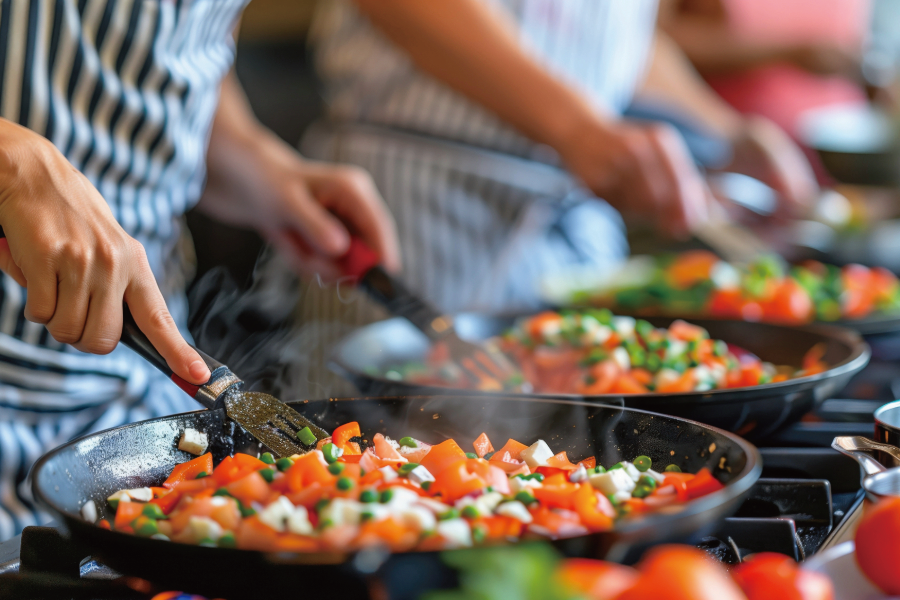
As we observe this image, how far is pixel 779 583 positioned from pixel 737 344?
101 cm

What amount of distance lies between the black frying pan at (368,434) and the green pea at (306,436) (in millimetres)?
56

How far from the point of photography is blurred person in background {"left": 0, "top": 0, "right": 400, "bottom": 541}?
0.82 m

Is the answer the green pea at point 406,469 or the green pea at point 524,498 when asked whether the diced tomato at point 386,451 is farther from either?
the green pea at point 524,498

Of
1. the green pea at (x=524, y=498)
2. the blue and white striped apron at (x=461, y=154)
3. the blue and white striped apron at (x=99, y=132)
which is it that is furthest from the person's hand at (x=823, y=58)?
the green pea at (x=524, y=498)

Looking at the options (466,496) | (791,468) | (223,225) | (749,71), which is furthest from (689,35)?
(466,496)

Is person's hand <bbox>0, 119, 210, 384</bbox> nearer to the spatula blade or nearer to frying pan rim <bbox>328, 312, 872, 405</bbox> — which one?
the spatula blade

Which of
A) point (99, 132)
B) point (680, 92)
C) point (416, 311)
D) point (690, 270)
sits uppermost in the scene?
point (99, 132)

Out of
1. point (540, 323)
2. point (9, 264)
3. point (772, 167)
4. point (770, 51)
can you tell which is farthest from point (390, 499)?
point (770, 51)

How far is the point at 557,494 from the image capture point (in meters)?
0.69

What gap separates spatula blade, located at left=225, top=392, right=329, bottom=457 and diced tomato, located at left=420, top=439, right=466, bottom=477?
138 millimetres

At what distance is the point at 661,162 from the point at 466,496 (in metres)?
1.44

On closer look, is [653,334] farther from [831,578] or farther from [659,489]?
[831,578]

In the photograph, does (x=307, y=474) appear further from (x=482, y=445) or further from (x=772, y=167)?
(x=772, y=167)

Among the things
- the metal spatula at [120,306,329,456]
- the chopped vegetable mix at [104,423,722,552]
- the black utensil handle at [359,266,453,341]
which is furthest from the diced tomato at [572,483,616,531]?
the black utensil handle at [359,266,453,341]
